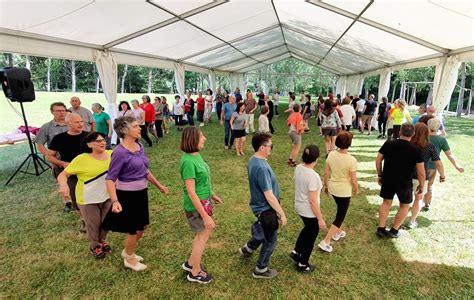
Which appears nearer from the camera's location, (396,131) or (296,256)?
(296,256)

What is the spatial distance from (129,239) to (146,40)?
651cm

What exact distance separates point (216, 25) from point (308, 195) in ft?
22.0

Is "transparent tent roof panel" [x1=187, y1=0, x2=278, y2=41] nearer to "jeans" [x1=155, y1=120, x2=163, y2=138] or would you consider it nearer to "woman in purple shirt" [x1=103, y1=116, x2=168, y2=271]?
"jeans" [x1=155, y1=120, x2=163, y2=138]

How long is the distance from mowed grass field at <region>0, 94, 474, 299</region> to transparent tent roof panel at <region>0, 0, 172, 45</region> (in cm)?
300

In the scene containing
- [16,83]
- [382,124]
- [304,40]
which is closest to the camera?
[16,83]

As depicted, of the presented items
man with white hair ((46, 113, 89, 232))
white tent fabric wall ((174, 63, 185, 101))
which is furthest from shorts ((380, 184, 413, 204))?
white tent fabric wall ((174, 63, 185, 101))

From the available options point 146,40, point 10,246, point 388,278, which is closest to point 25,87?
point 10,246

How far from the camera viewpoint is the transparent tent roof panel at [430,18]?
171 inches

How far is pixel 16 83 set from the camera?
187 inches

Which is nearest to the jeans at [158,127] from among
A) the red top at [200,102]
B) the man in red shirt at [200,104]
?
the man in red shirt at [200,104]

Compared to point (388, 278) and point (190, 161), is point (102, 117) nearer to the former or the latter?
point (190, 161)

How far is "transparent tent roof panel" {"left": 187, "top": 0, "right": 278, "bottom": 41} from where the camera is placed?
6.41 meters

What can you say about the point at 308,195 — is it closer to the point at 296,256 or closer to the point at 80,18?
the point at 296,256

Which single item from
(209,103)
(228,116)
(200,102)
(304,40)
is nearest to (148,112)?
(228,116)
